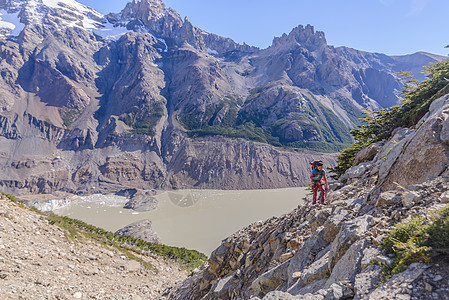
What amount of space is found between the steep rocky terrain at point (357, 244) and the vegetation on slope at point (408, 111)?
3810 mm

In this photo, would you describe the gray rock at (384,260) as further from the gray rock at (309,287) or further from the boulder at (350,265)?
the gray rock at (309,287)

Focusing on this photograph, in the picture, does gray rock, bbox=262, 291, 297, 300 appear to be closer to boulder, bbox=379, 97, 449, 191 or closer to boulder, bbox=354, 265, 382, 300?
boulder, bbox=354, 265, 382, 300

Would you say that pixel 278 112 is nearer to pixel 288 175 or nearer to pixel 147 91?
pixel 288 175

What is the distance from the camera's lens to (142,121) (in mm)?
146250

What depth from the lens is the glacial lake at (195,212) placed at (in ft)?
189

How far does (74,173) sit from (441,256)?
124m

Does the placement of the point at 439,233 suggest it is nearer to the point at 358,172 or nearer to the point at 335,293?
the point at 335,293

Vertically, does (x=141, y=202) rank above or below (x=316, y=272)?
below

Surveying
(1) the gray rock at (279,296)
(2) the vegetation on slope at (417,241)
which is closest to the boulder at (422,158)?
(2) the vegetation on slope at (417,241)

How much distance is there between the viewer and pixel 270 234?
9.14m

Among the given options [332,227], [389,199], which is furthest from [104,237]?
[389,199]

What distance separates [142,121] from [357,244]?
152696 millimetres

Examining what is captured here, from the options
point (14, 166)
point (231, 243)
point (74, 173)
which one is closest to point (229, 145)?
point (74, 173)

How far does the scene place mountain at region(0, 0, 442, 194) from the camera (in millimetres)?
105812
